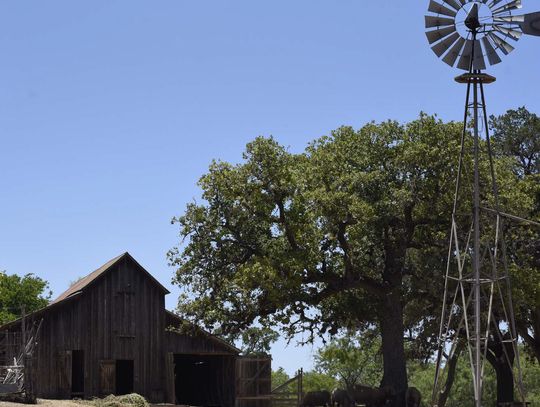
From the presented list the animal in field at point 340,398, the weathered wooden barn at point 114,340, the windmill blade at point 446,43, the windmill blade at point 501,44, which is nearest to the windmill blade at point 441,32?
the windmill blade at point 446,43

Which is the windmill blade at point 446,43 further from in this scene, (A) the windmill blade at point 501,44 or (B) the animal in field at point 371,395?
(B) the animal in field at point 371,395

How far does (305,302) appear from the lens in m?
45.3

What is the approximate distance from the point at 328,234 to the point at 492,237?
25.1 feet

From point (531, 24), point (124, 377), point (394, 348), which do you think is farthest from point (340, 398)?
point (531, 24)

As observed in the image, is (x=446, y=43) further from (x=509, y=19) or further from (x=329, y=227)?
(x=329, y=227)

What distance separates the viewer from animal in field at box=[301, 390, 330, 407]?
47.9 metres

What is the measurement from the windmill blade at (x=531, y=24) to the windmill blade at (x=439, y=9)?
253 centimetres

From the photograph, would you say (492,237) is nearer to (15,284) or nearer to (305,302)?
(305,302)

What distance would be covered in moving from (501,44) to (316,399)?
2220 cm

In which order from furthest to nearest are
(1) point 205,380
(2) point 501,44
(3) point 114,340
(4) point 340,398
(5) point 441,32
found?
(1) point 205,380 < (4) point 340,398 < (3) point 114,340 < (5) point 441,32 < (2) point 501,44

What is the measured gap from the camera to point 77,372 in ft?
156

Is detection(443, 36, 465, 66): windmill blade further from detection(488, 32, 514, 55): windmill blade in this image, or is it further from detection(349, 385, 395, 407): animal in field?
detection(349, 385, 395, 407): animal in field

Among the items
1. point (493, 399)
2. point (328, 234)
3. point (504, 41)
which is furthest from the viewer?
point (493, 399)

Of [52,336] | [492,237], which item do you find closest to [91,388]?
[52,336]
